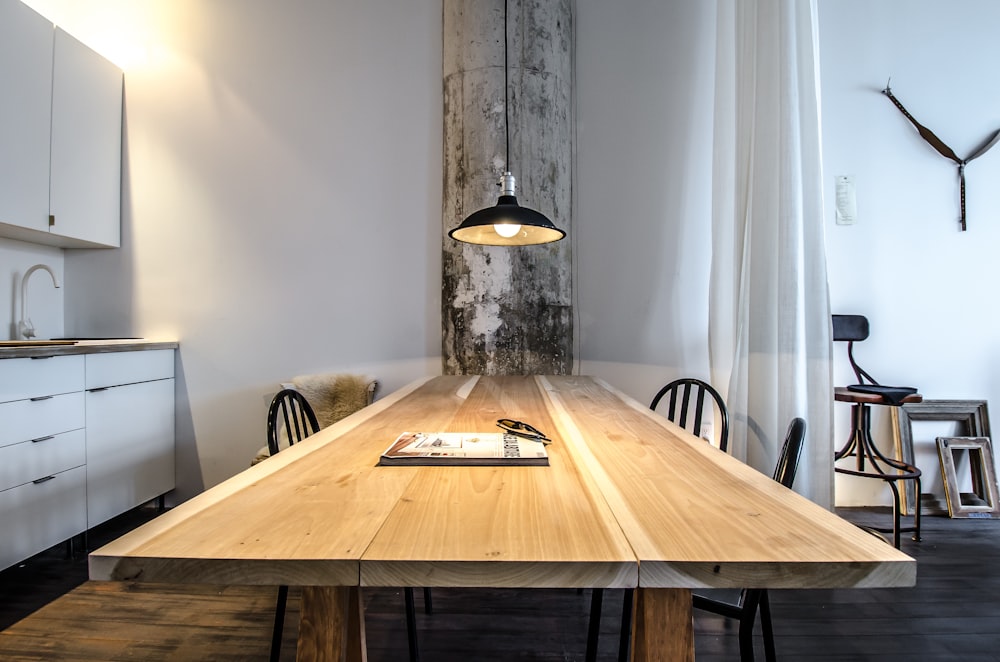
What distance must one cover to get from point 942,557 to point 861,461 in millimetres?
492

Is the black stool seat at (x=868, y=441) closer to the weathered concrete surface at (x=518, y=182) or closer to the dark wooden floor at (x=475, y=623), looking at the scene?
the dark wooden floor at (x=475, y=623)

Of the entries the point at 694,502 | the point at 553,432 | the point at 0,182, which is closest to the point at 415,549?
the point at 694,502

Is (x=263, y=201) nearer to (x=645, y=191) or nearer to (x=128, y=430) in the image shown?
(x=128, y=430)

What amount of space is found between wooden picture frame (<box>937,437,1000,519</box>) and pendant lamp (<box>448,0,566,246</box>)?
8.49 feet

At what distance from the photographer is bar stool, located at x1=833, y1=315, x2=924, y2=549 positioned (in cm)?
235

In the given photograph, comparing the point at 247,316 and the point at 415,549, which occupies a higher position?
the point at 247,316

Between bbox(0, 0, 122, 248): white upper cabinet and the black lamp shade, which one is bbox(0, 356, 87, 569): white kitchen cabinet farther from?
the black lamp shade

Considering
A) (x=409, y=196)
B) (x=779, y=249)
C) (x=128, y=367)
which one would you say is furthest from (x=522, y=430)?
(x=128, y=367)

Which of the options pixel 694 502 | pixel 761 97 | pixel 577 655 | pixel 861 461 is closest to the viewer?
pixel 694 502

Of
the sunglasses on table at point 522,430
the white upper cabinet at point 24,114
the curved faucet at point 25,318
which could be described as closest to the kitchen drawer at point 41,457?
the curved faucet at point 25,318

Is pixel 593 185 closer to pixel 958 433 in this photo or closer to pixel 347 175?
pixel 347 175

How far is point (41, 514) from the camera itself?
7.27 ft

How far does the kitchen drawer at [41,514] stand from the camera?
81.9 inches

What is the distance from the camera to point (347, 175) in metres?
3.03
